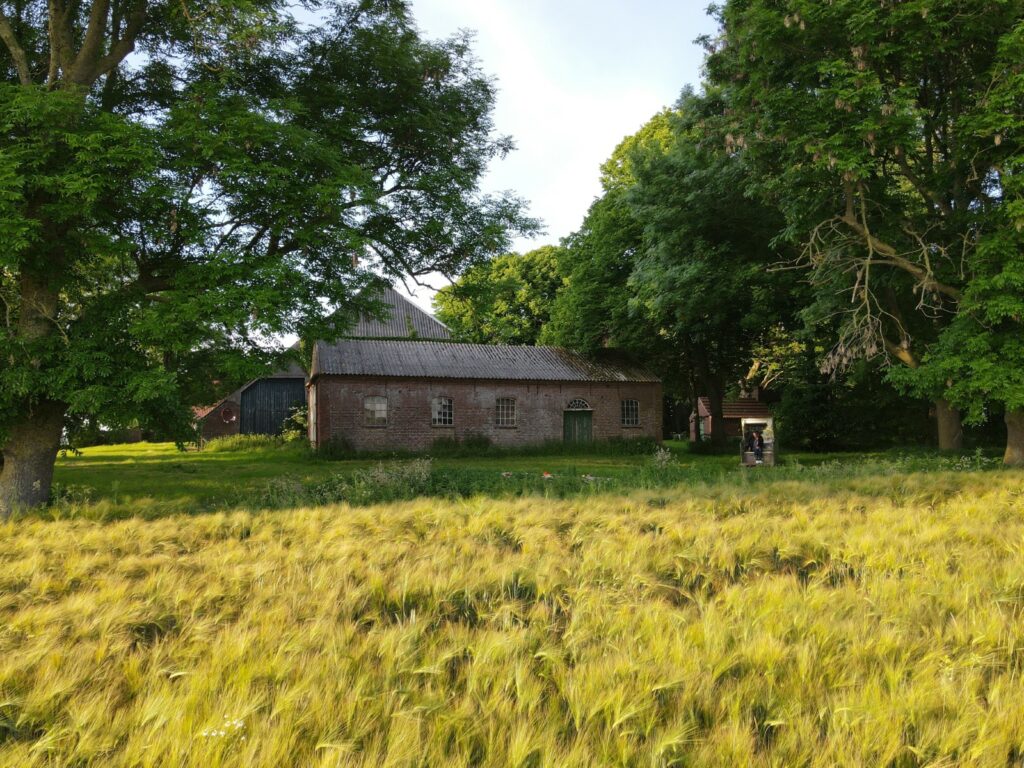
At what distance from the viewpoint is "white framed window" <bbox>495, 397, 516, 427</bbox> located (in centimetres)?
2875

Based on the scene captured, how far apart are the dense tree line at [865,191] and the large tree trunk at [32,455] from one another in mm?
15888

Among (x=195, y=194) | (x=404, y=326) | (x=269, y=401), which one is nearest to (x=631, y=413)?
(x=404, y=326)

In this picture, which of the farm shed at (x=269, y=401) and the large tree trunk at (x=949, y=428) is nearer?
the large tree trunk at (x=949, y=428)

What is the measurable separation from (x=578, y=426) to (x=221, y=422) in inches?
858

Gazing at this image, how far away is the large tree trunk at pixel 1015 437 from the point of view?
15.6 meters

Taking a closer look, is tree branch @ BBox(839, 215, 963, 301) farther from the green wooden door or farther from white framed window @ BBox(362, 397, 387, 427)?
white framed window @ BBox(362, 397, 387, 427)

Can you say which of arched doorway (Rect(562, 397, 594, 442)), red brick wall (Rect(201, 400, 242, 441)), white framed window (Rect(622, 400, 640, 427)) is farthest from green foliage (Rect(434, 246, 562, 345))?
red brick wall (Rect(201, 400, 242, 441))

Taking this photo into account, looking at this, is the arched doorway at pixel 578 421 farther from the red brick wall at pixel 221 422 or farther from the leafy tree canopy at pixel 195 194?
the red brick wall at pixel 221 422

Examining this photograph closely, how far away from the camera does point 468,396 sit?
92.9ft

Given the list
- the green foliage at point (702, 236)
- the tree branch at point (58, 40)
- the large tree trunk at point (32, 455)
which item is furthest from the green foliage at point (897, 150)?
the large tree trunk at point (32, 455)

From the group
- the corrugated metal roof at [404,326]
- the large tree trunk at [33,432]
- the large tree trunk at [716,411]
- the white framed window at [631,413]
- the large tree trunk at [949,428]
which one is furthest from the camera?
the corrugated metal roof at [404,326]

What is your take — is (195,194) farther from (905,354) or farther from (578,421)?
(578,421)

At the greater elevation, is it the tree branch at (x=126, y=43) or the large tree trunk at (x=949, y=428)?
the tree branch at (x=126, y=43)

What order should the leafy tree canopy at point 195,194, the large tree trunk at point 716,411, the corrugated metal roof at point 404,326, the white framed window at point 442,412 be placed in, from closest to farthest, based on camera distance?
the leafy tree canopy at point 195,194 < the white framed window at point 442,412 < the large tree trunk at point 716,411 < the corrugated metal roof at point 404,326
